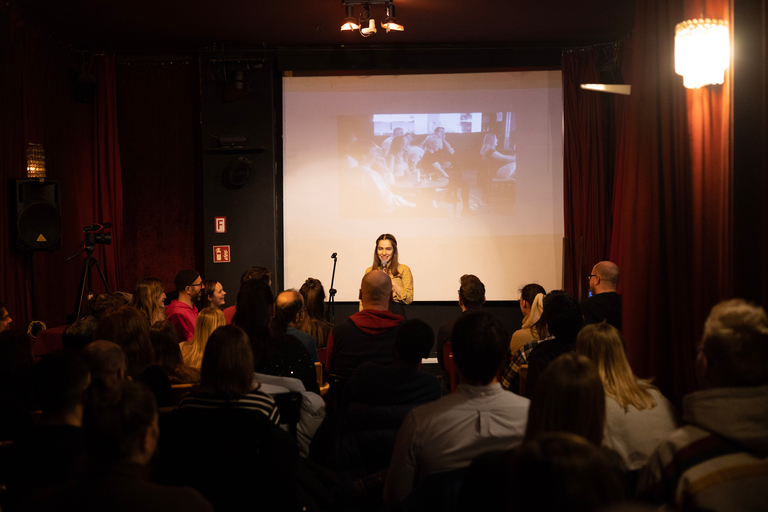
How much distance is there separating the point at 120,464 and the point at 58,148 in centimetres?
579

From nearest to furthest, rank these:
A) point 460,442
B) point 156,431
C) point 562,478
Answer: point 562,478 → point 156,431 → point 460,442

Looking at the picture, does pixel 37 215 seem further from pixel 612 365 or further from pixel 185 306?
pixel 612 365

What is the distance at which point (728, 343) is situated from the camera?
5.41 ft

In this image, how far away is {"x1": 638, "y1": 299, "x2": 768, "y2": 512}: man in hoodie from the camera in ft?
4.84

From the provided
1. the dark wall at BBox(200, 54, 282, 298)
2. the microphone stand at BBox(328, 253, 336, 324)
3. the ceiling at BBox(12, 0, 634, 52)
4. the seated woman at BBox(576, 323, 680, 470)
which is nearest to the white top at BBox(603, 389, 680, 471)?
the seated woman at BBox(576, 323, 680, 470)

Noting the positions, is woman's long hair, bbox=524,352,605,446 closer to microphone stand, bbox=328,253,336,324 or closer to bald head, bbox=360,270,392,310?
bald head, bbox=360,270,392,310

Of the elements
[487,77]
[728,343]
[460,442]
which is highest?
[487,77]

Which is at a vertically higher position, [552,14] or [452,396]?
[552,14]

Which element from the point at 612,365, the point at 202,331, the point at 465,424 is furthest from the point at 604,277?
the point at 465,424

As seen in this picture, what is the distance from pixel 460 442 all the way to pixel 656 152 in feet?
5.71

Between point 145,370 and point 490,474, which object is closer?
point 490,474

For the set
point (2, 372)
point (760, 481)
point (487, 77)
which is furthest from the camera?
point (487, 77)

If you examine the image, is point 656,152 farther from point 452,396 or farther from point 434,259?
point 434,259

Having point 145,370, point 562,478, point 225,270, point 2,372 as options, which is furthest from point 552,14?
point 562,478
